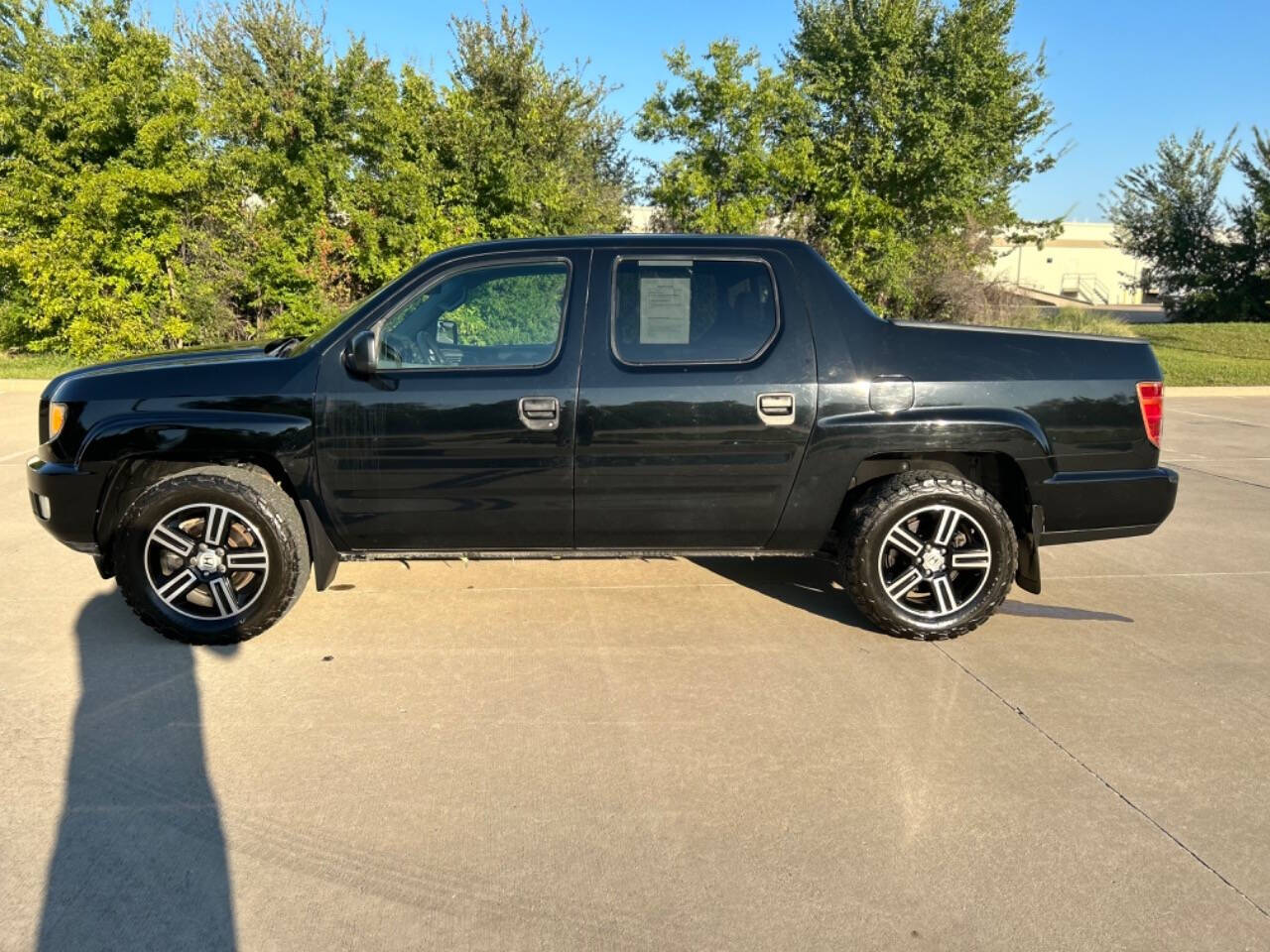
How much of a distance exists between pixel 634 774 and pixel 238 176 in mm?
12940

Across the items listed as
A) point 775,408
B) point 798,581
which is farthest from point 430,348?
point 798,581

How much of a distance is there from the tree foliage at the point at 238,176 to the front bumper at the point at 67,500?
9927mm

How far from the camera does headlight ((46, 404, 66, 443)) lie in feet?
13.8

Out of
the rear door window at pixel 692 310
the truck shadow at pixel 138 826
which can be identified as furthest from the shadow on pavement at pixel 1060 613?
the truck shadow at pixel 138 826

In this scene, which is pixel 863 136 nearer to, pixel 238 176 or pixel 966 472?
A: pixel 238 176

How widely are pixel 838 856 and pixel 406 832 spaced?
1.34 m

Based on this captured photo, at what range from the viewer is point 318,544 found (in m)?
4.34

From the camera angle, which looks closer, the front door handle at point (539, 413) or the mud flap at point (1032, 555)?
the front door handle at point (539, 413)

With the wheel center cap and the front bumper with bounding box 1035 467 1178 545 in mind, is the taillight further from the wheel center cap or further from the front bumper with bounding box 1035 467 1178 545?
the wheel center cap

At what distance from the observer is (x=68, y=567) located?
17.8ft

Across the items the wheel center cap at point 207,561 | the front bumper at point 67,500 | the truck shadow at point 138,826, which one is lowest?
the truck shadow at point 138,826

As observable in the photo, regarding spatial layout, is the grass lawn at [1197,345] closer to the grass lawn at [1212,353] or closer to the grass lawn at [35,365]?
the grass lawn at [1212,353]

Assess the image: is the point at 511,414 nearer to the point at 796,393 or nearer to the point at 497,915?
the point at 796,393

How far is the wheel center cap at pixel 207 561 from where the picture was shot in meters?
4.22
